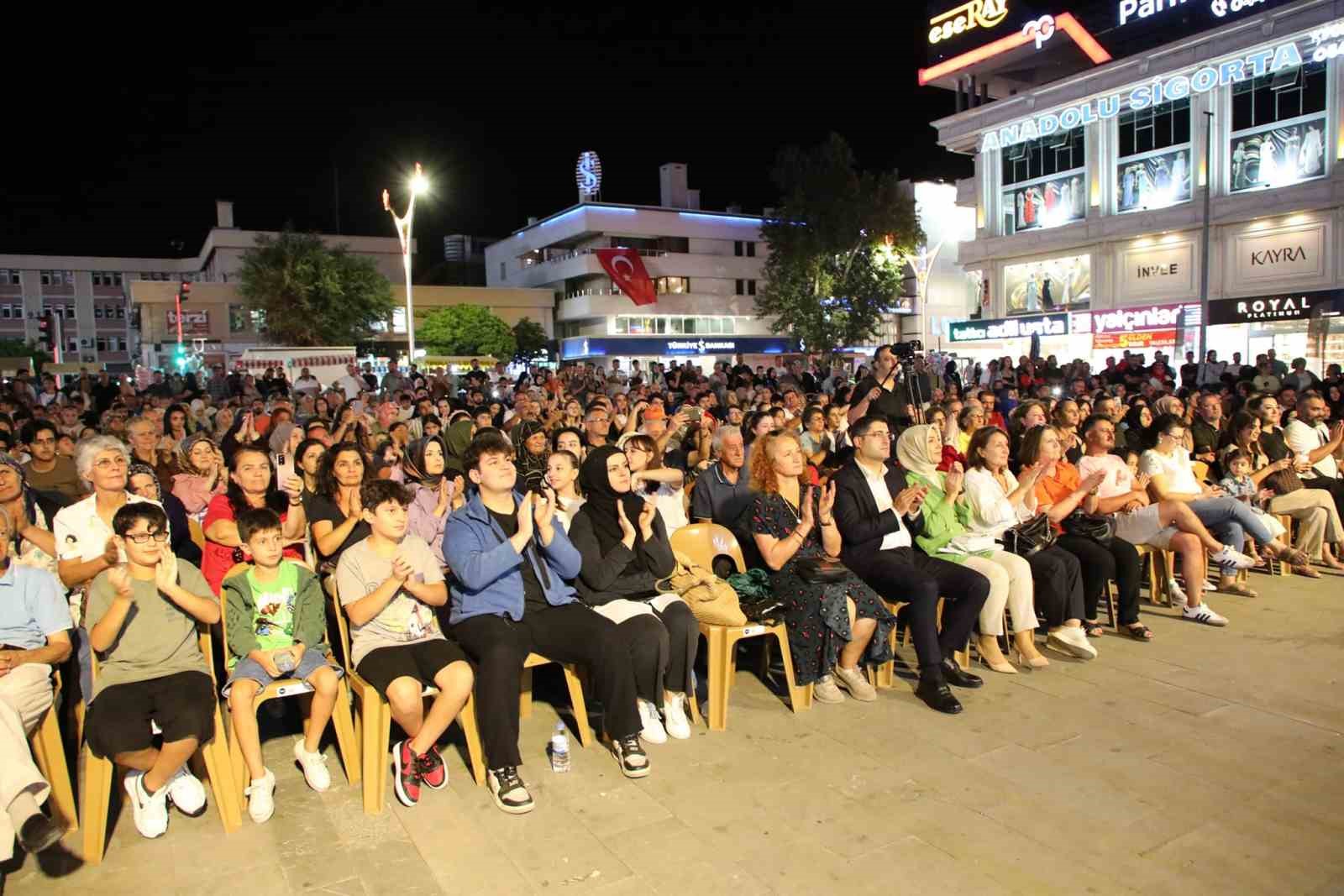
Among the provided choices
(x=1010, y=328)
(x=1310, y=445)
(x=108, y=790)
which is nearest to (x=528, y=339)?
(x=1010, y=328)

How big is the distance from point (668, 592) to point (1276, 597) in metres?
4.78

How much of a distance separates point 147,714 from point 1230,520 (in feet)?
23.1

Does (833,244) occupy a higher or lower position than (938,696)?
higher

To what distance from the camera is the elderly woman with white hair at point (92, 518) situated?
155 inches

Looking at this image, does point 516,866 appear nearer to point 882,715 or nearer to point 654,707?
point 654,707

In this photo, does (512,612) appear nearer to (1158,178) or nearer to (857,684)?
(857,684)

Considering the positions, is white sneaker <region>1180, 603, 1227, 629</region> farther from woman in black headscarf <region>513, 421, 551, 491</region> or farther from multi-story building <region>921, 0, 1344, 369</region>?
multi-story building <region>921, 0, 1344, 369</region>

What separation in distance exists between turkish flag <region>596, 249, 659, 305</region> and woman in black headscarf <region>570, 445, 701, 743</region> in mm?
39452

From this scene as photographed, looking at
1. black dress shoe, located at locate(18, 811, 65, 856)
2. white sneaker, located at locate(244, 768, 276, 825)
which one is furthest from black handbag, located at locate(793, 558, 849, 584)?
black dress shoe, located at locate(18, 811, 65, 856)

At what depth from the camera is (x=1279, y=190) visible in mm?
23594

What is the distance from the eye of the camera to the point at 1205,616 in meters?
5.82

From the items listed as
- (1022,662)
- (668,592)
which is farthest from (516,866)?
(1022,662)

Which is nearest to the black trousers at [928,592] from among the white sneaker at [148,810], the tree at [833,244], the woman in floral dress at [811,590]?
the woman in floral dress at [811,590]

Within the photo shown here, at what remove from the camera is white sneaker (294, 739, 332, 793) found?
12.1 ft
